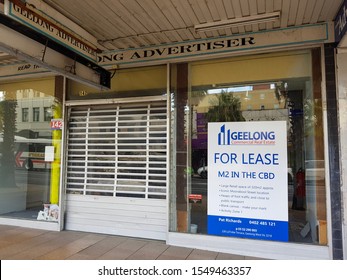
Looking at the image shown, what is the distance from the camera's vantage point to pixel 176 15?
399 cm

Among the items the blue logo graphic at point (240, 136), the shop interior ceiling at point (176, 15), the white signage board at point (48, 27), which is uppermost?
the shop interior ceiling at point (176, 15)

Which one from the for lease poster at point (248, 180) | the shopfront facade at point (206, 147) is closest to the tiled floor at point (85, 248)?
the shopfront facade at point (206, 147)

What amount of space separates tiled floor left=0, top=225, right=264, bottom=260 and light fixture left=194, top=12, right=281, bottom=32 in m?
3.37

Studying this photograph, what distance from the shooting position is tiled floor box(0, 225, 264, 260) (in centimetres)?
432

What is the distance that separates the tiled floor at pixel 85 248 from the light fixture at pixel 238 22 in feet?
11.0

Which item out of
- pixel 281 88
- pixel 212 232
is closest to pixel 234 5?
pixel 281 88

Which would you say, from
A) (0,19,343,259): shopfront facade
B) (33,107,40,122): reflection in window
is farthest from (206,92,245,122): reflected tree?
(33,107,40,122): reflection in window

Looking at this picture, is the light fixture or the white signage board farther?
the light fixture

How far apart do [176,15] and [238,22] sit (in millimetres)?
866

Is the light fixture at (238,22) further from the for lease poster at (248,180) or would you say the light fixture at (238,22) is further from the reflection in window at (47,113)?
the reflection in window at (47,113)

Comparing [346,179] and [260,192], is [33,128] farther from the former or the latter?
[346,179]

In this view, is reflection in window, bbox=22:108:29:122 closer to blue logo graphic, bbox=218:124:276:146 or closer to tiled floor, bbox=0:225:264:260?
tiled floor, bbox=0:225:264:260

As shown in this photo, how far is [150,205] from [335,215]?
2.89 m

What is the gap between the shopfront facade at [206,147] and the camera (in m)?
4.30
